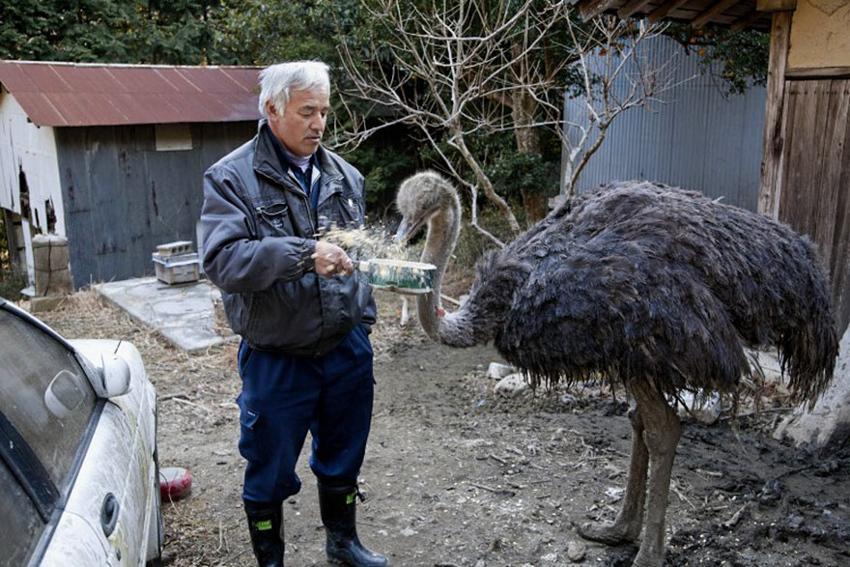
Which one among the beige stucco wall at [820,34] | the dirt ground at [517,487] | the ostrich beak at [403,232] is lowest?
the dirt ground at [517,487]

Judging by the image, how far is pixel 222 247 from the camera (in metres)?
2.69

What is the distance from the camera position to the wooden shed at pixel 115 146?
11.1m

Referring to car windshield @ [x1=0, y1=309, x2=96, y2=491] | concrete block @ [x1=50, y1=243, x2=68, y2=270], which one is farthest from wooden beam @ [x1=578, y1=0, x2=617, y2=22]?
concrete block @ [x1=50, y1=243, x2=68, y2=270]

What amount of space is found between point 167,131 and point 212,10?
602cm

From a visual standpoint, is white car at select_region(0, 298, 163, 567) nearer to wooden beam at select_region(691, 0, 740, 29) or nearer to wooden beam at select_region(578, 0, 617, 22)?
wooden beam at select_region(578, 0, 617, 22)

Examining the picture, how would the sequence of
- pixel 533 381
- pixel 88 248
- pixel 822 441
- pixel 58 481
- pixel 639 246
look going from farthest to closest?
pixel 88 248 → pixel 822 441 → pixel 533 381 → pixel 639 246 → pixel 58 481

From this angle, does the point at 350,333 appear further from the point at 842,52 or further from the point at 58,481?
the point at 842,52

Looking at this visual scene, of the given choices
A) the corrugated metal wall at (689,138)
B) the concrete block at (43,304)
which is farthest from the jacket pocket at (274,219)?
the corrugated metal wall at (689,138)

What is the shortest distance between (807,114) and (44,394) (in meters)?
4.54

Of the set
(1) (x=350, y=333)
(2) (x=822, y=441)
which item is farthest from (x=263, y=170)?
(2) (x=822, y=441)

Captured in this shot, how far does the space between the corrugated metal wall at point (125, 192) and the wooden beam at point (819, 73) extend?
352 inches

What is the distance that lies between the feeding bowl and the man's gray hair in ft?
2.01

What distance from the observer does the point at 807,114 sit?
5.08m

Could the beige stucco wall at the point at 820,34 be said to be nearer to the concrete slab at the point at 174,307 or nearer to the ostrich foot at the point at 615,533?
the ostrich foot at the point at 615,533
